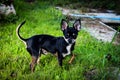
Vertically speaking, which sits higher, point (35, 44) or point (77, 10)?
point (35, 44)

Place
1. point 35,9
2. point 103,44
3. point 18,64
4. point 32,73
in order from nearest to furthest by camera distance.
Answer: point 32,73 → point 18,64 → point 103,44 → point 35,9

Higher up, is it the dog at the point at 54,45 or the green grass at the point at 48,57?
the dog at the point at 54,45

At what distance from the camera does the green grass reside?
5352 millimetres

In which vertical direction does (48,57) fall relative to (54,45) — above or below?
below

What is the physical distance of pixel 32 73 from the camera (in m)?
5.36

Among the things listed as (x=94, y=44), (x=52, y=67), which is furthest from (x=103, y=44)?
(x=52, y=67)

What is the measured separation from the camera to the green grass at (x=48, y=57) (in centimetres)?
535

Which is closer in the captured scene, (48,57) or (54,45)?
(54,45)

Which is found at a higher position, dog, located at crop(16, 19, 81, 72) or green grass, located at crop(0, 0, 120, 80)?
dog, located at crop(16, 19, 81, 72)

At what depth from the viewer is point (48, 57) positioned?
6.16 meters

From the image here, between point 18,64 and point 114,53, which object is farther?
point 114,53

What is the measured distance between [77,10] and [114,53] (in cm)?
461

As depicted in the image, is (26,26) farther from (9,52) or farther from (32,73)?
(32,73)

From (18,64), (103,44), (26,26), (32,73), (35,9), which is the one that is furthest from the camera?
(35,9)
